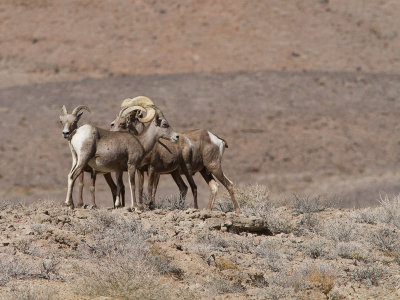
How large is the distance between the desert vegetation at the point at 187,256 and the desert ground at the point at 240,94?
0.34ft

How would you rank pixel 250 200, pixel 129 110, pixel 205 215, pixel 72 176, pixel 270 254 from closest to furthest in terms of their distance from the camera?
pixel 270 254
pixel 72 176
pixel 205 215
pixel 129 110
pixel 250 200

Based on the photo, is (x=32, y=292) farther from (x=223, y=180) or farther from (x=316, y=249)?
(x=223, y=180)

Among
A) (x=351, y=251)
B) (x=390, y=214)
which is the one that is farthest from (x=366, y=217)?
(x=351, y=251)

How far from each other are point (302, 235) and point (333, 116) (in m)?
39.7

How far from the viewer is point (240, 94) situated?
2239 inches

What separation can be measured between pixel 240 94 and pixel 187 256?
4374 cm

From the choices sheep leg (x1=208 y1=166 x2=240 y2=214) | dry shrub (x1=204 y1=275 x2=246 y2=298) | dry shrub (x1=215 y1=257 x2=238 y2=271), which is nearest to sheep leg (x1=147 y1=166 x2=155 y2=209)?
sheep leg (x1=208 y1=166 x2=240 y2=214)

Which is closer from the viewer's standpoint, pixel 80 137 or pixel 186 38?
pixel 80 137

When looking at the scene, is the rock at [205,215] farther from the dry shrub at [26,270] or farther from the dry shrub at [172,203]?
the dry shrub at [26,270]

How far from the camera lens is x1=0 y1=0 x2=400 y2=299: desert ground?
60.9 feet

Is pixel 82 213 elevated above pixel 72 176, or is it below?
below

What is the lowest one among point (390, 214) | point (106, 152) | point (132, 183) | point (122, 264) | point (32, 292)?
point (390, 214)

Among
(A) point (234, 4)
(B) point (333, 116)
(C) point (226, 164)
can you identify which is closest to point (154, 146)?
(C) point (226, 164)

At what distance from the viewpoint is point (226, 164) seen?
4947cm
